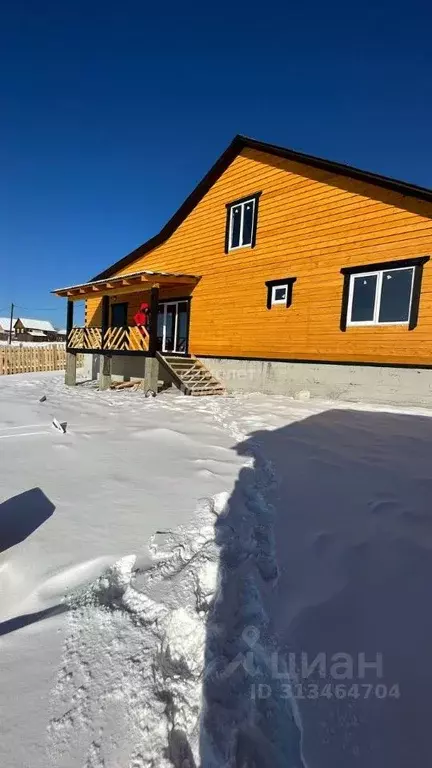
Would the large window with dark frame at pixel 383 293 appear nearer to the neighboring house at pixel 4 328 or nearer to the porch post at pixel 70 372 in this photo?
the porch post at pixel 70 372

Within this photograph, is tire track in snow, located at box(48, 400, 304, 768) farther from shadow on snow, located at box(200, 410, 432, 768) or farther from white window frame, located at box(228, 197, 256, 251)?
white window frame, located at box(228, 197, 256, 251)

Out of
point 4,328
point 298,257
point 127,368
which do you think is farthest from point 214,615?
point 4,328

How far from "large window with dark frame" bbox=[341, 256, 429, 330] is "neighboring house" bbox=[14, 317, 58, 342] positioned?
7217 centimetres

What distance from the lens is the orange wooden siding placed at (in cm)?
820

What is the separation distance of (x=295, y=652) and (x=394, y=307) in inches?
330

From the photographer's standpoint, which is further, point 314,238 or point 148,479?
point 314,238

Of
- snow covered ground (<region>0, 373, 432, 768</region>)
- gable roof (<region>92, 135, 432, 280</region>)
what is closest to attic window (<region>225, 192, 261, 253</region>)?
gable roof (<region>92, 135, 432, 280</region>)

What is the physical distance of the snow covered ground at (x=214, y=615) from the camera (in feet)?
4.21

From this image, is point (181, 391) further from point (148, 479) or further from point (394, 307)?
point (148, 479)

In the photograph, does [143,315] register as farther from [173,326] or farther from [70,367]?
[70,367]

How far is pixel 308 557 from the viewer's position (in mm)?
2277

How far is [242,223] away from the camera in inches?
451

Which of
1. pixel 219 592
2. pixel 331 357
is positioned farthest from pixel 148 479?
pixel 331 357

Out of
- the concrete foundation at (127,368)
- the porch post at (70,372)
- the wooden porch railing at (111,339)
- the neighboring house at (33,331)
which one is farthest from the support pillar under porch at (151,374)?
the neighboring house at (33,331)
